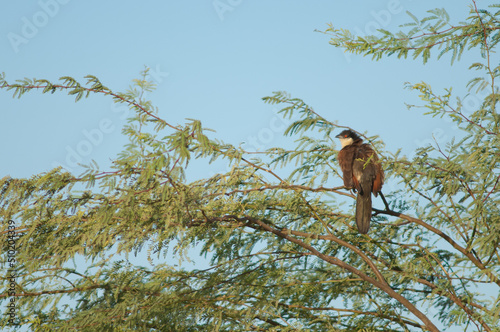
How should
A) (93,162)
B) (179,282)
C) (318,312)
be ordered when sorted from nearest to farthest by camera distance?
(93,162)
(179,282)
(318,312)

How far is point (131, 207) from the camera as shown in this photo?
370 centimetres

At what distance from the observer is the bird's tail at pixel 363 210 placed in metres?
4.80

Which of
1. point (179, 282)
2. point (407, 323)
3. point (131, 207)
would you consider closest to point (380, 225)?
point (407, 323)

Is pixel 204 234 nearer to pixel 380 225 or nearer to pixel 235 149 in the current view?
pixel 235 149

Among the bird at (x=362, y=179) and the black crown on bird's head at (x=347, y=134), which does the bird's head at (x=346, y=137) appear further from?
the bird at (x=362, y=179)

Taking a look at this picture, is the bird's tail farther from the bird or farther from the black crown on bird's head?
the black crown on bird's head

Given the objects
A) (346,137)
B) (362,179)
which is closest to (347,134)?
(346,137)

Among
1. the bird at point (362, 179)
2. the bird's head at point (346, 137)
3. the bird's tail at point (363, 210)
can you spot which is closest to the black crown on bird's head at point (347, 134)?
the bird's head at point (346, 137)

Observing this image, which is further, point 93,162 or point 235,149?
point 235,149

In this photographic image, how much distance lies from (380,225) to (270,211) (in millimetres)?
1217

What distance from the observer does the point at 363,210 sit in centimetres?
483

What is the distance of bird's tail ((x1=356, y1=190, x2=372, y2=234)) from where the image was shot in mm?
4797

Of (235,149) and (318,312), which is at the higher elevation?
(235,149)

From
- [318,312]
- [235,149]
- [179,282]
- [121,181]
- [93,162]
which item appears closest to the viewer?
[93,162]
